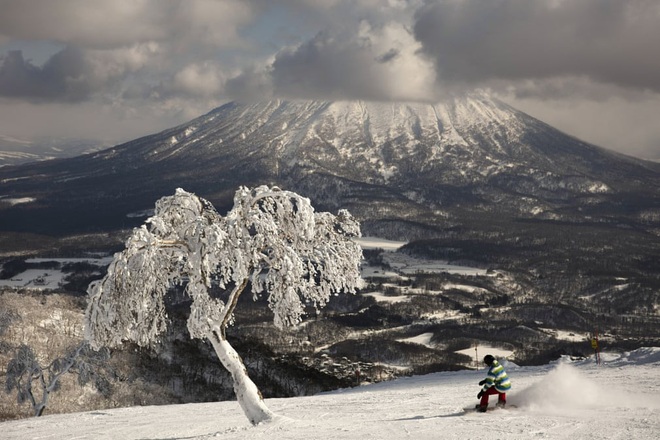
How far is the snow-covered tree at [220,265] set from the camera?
21.1m

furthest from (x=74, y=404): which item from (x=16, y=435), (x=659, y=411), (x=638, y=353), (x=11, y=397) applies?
(x=659, y=411)

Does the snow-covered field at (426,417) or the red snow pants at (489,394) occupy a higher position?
the red snow pants at (489,394)

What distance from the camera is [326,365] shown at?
175 m

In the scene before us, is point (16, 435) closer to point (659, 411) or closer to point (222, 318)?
point (222, 318)

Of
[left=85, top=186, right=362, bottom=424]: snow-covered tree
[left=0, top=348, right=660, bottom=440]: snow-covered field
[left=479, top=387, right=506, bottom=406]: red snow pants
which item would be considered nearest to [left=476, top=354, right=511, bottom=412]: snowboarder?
[left=479, top=387, right=506, bottom=406]: red snow pants

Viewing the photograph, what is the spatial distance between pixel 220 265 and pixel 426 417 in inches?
350

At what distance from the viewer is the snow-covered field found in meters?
19.1

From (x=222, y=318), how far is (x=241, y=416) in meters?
7.03

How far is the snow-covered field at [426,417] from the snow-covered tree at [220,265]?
3.15 m

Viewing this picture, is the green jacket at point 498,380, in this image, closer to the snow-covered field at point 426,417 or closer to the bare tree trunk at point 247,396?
the snow-covered field at point 426,417

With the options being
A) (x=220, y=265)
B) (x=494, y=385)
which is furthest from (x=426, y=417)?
(x=220, y=265)

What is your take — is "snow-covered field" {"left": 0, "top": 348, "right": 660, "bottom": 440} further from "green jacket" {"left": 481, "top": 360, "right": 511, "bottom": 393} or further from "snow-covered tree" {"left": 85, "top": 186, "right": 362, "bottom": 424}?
"snow-covered tree" {"left": 85, "top": 186, "right": 362, "bottom": 424}

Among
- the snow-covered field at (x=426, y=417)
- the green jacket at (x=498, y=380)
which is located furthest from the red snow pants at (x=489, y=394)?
the snow-covered field at (x=426, y=417)

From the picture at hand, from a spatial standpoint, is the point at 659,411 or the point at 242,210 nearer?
the point at 659,411
